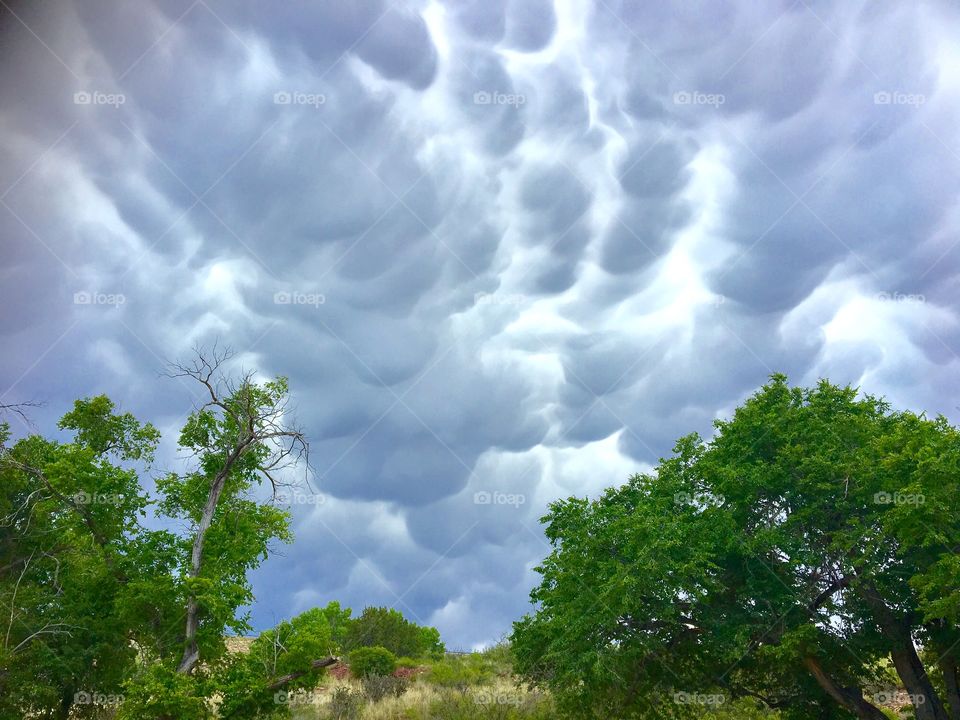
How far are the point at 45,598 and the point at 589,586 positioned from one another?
17385 millimetres

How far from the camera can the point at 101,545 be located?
25.2 metres

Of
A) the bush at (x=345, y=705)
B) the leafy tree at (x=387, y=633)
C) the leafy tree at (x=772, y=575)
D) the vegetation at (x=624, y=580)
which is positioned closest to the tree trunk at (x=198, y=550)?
the vegetation at (x=624, y=580)

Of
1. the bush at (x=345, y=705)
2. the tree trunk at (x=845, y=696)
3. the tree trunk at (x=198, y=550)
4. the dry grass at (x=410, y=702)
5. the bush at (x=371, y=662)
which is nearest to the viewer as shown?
the tree trunk at (x=198, y=550)

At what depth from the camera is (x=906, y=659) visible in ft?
82.2

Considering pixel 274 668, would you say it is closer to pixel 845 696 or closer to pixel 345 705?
pixel 345 705

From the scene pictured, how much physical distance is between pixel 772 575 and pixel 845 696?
480 centimetres

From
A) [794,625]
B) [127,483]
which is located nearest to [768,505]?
[794,625]

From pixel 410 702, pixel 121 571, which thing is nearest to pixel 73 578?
pixel 121 571

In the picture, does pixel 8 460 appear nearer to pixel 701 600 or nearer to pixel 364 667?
pixel 701 600

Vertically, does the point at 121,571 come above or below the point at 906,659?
above

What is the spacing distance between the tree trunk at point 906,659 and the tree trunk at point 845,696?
1.26 metres

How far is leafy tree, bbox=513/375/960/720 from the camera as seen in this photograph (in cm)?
2303

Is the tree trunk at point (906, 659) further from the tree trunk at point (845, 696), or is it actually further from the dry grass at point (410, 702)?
the dry grass at point (410, 702)

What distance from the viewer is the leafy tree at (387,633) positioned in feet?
183
